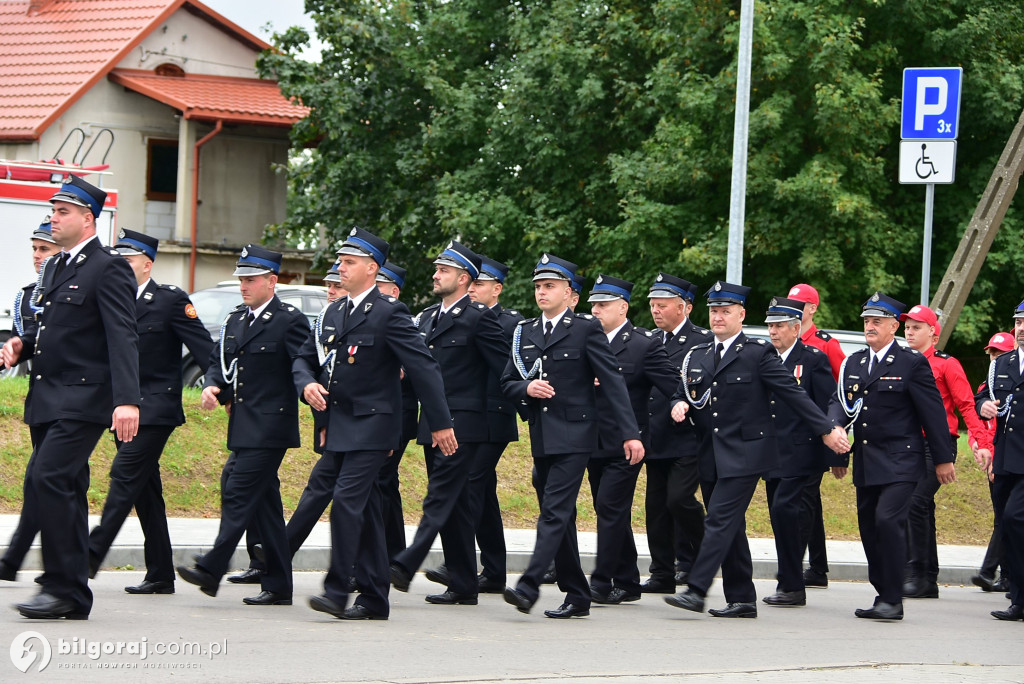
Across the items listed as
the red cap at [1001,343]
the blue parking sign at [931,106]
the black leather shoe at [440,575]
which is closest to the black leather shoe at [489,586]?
the black leather shoe at [440,575]

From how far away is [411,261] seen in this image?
2938 cm

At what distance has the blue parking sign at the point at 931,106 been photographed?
15.3 m

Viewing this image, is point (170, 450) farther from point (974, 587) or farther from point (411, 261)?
point (411, 261)

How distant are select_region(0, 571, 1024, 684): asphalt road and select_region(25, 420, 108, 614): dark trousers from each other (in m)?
0.23

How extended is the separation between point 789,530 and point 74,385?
201 inches

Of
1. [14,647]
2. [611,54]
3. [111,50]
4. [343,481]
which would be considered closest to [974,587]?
[343,481]

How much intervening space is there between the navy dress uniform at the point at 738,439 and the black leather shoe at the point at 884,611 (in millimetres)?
825

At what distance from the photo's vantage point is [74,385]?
25.9ft

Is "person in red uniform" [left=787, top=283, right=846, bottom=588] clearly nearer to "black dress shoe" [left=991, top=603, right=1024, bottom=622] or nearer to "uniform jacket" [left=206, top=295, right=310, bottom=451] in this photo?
"black dress shoe" [left=991, top=603, right=1024, bottom=622]

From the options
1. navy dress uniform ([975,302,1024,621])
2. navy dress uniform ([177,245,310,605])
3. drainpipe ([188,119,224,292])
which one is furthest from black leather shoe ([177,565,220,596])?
drainpipe ([188,119,224,292])

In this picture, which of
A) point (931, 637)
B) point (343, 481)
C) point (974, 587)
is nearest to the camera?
point (343, 481)

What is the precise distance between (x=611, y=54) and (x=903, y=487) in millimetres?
16822

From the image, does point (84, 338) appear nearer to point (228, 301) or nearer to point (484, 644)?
point (484, 644)

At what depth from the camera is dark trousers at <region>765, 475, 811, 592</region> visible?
35.4ft
